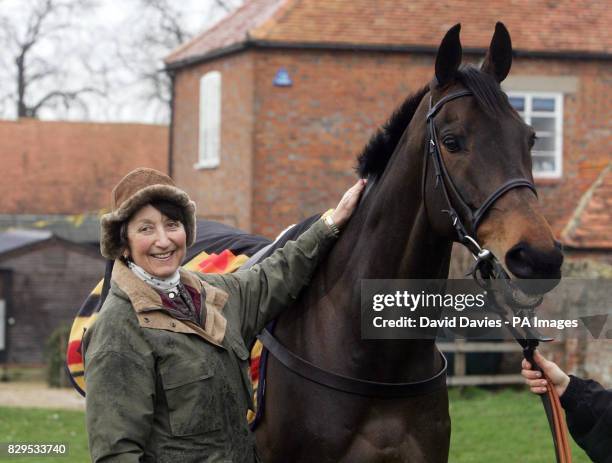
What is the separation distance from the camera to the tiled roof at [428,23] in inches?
734

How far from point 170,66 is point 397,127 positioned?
18.6 m

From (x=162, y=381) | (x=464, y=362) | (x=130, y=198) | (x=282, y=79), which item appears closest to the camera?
(x=162, y=381)

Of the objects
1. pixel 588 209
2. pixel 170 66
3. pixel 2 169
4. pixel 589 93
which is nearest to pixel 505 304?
pixel 588 209

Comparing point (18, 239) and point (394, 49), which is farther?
point (18, 239)

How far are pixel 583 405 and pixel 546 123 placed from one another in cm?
1610

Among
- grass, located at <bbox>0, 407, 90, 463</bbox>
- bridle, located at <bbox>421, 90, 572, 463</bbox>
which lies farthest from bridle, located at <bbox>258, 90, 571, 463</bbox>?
grass, located at <bbox>0, 407, 90, 463</bbox>

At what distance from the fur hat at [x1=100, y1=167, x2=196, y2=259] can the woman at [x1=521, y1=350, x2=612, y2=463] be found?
58.8 inches

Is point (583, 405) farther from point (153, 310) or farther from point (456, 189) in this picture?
point (153, 310)

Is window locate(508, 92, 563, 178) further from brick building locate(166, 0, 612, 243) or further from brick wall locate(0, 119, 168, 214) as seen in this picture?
brick wall locate(0, 119, 168, 214)

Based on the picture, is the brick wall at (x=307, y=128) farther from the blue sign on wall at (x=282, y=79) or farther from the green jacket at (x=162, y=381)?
the green jacket at (x=162, y=381)

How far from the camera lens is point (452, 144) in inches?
140

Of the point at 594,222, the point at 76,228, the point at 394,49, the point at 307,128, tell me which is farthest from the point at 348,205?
the point at 76,228

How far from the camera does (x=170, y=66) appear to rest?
2203 centimetres

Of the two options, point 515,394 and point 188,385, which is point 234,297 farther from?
point 515,394
